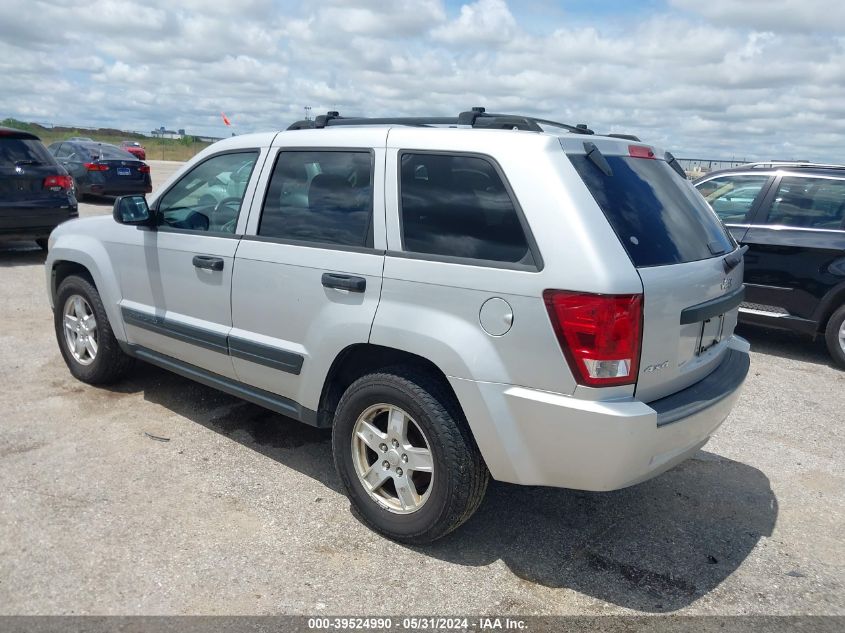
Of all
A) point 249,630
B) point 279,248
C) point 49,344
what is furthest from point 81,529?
point 49,344

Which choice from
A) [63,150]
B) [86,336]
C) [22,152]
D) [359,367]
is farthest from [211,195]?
[63,150]

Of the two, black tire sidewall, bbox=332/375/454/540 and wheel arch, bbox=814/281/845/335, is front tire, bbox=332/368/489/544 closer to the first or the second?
black tire sidewall, bbox=332/375/454/540

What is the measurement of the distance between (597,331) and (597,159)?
0.81m

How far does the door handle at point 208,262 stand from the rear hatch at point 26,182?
6.78 m

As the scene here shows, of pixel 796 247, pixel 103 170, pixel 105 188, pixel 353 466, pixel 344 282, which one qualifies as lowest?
pixel 353 466

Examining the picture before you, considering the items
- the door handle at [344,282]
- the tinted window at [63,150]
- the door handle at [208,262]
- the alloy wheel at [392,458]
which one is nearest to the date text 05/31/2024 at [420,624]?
the alloy wheel at [392,458]

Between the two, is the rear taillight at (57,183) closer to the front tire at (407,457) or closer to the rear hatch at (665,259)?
the front tire at (407,457)

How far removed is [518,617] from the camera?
2.95 metres

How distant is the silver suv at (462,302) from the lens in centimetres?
286

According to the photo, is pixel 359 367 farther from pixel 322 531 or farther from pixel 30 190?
pixel 30 190

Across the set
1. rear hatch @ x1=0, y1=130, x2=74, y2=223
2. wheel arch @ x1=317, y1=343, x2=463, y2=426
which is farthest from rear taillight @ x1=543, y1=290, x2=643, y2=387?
rear hatch @ x1=0, y1=130, x2=74, y2=223

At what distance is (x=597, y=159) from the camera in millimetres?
3125

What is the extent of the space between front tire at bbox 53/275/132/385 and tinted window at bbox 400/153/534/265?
2.72m

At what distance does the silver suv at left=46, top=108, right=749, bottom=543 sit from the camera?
9.38ft
